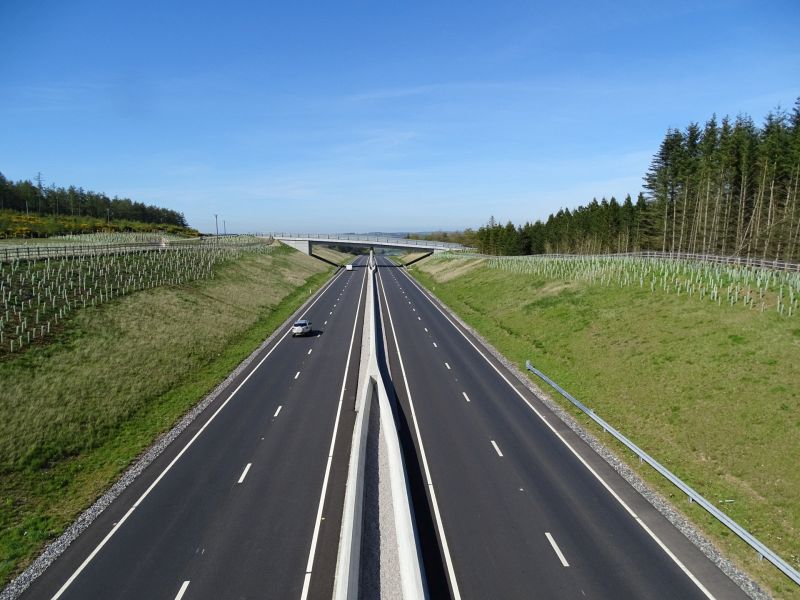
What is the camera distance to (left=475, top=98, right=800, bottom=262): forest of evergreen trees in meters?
51.6

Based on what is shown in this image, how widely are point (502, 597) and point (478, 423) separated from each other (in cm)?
1112

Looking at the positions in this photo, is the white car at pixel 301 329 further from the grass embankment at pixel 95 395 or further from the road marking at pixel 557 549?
the road marking at pixel 557 549

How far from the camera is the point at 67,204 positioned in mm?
150625

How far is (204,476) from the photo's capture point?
18.0 meters

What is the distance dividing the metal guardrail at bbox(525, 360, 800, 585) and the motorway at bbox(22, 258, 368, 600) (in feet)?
36.6

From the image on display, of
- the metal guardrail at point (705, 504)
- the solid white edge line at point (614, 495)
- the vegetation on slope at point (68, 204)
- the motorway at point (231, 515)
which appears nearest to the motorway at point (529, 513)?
the solid white edge line at point (614, 495)

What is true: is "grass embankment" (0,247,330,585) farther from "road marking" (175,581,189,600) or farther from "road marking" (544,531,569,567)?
"road marking" (544,531,569,567)

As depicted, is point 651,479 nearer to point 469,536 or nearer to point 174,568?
point 469,536

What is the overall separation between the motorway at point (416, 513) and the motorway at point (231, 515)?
1.9 inches

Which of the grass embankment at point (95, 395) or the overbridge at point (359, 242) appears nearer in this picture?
the grass embankment at point (95, 395)

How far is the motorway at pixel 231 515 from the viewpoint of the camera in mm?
12477

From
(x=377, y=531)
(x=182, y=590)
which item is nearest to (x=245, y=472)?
(x=182, y=590)

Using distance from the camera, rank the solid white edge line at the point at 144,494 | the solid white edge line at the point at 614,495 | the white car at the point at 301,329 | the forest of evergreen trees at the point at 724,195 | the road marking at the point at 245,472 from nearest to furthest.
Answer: the solid white edge line at the point at 614,495, the solid white edge line at the point at 144,494, the road marking at the point at 245,472, the white car at the point at 301,329, the forest of evergreen trees at the point at 724,195

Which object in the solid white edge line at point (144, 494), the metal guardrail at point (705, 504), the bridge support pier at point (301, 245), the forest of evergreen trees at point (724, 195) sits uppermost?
the forest of evergreen trees at point (724, 195)
